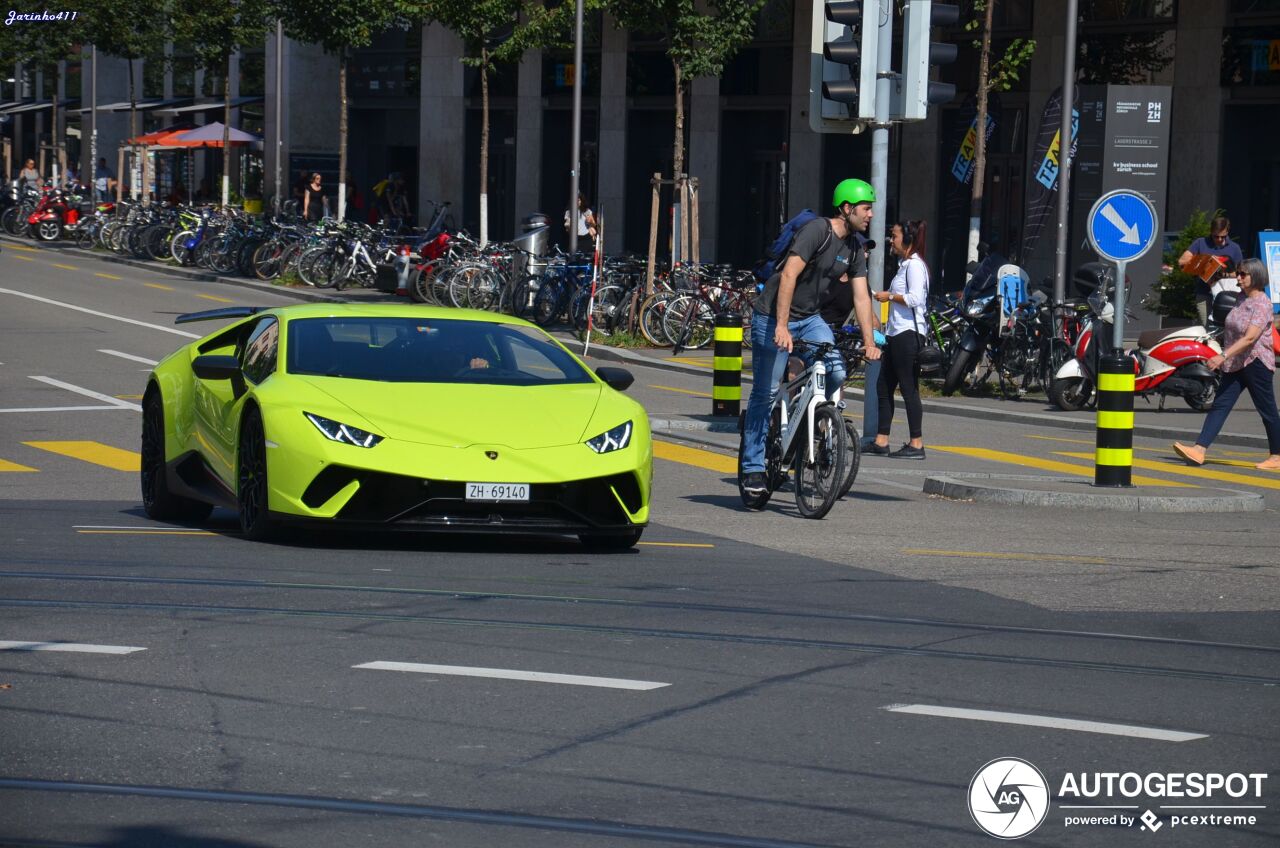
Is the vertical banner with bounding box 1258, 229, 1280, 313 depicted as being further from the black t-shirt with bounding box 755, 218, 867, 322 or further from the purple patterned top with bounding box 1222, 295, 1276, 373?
the black t-shirt with bounding box 755, 218, 867, 322

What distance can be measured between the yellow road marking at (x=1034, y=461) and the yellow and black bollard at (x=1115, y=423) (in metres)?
1.09

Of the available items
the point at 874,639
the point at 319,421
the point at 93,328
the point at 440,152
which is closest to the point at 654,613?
the point at 874,639

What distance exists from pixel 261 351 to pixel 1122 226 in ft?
27.3

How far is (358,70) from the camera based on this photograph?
51625 mm

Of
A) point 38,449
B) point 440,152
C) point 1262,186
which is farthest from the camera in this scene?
point 440,152

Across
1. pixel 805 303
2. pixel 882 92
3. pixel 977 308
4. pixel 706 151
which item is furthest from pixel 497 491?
pixel 706 151

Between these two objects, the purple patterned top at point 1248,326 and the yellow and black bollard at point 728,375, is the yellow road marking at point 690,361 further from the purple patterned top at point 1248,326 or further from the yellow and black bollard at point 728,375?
the purple patterned top at point 1248,326

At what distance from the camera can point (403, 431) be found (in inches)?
366

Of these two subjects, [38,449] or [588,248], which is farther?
[588,248]

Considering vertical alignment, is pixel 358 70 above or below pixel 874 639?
above

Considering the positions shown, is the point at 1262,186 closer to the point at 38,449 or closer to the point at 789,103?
the point at 789,103

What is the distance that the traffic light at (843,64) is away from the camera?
46.8 feet

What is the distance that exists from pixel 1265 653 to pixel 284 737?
378cm

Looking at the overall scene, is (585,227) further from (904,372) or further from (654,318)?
(904,372)
